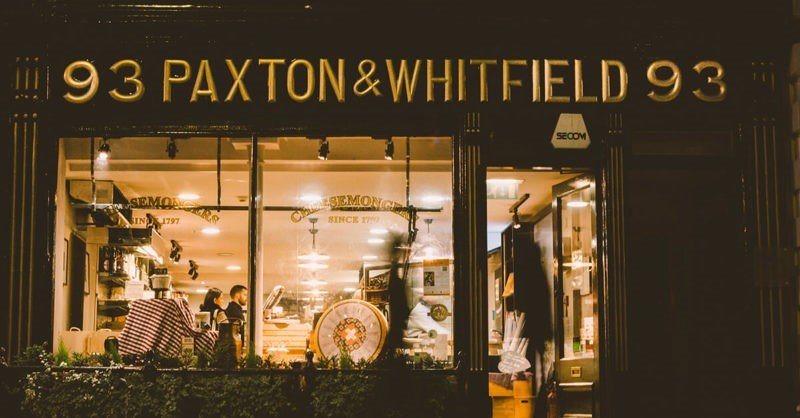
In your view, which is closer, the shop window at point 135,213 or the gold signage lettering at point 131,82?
the gold signage lettering at point 131,82

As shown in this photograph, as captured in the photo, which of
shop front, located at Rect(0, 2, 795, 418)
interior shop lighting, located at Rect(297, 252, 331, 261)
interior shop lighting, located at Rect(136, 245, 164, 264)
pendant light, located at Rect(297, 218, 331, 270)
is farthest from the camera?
interior shop lighting, located at Rect(136, 245, 164, 264)

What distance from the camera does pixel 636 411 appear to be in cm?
941

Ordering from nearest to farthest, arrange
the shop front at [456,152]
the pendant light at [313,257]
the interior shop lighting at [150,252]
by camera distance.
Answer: the shop front at [456,152], the pendant light at [313,257], the interior shop lighting at [150,252]

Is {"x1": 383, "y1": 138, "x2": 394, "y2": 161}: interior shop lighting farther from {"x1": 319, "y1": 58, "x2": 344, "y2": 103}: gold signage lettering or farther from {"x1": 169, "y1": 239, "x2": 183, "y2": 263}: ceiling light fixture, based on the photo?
{"x1": 169, "y1": 239, "x2": 183, "y2": 263}: ceiling light fixture

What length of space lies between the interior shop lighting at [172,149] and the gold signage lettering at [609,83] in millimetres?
4550

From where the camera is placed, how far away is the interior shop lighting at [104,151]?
32.7 feet

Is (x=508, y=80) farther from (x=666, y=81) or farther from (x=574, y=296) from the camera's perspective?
(x=574, y=296)

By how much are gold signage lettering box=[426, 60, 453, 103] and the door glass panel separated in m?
1.92

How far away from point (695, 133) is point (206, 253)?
6108mm

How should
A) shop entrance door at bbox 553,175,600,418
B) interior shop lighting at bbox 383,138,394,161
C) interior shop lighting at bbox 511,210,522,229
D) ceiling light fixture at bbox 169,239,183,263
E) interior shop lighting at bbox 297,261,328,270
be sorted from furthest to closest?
interior shop lighting at bbox 511,210,522,229 < ceiling light fixture at bbox 169,239,183,263 < interior shop lighting at bbox 297,261,328,270 < shop entrance door at bbox 553,175,600,418 < interior shop lighting at bbox 383,138,394,161

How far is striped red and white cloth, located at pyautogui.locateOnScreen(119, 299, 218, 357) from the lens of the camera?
9.63 m

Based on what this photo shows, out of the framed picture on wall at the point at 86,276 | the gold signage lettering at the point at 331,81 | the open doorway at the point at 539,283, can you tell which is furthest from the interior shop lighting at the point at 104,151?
the open doorway at the point at 539,283

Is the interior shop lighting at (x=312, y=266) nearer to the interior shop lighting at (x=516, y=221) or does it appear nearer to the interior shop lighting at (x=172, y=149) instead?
the interior shop lighting at (x=172, y=149)

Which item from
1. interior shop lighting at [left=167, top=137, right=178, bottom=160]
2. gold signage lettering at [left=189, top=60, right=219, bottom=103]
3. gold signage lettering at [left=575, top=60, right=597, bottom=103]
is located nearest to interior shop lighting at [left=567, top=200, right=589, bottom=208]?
gold signage lettering at [left=575, top=60, right=597, bottom=103]
